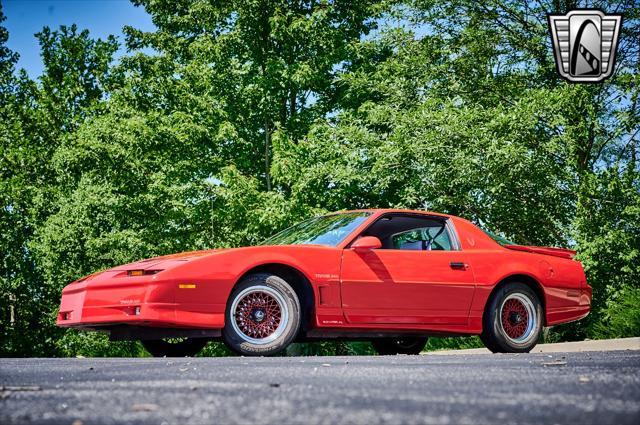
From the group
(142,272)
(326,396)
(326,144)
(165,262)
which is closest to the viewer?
(326,396)

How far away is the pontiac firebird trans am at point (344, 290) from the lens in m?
6.95

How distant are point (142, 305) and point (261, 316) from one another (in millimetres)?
1014

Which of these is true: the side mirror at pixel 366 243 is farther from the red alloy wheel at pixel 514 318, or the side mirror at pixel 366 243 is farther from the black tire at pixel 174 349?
the black tire at pixel 174 349

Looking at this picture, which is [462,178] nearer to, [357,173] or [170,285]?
[357,173]

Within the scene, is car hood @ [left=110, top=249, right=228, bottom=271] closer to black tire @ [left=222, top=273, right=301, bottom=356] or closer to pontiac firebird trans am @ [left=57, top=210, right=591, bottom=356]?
pontiac firebird trans am @ [left=57, top=210, right=591, bottom=356]

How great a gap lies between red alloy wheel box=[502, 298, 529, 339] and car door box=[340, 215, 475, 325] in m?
0.55

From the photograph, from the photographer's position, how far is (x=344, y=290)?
7500mm

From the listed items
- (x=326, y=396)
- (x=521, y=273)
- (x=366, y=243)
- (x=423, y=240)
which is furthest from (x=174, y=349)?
(x=326, y=396)

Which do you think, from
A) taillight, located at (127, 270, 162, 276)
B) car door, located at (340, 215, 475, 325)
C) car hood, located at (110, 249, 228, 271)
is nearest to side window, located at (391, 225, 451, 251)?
car door, located at (340, 215, 475, 325)

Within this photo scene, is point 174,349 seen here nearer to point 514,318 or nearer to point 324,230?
point 324,230

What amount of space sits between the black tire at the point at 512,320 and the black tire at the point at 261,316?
223 centimetres

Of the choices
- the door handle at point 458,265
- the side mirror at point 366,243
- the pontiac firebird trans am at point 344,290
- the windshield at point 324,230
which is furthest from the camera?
the door handle at point 458,265

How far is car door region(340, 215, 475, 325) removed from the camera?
7602 mm

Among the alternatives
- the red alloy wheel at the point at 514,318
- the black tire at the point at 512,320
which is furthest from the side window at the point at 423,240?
the red alloy wheel at the point at 514,318
